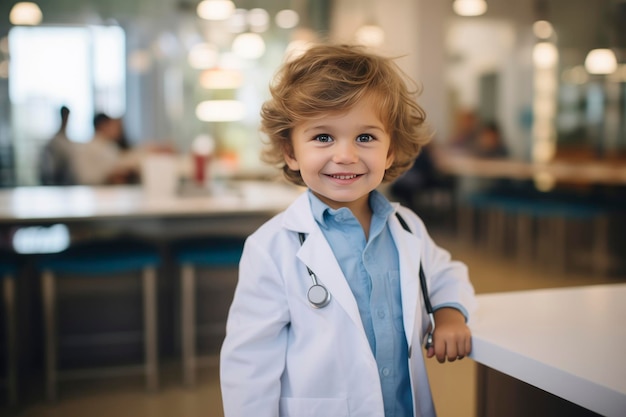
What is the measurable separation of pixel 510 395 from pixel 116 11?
6976mm

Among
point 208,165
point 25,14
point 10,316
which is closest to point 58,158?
point 25,14

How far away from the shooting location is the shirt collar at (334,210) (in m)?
1.11

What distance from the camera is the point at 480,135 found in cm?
746

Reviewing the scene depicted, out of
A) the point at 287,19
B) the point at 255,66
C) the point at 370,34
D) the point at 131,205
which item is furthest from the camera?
the point at 287,19

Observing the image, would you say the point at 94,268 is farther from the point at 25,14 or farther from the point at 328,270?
the point at 25,14

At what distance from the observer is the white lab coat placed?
1015mm

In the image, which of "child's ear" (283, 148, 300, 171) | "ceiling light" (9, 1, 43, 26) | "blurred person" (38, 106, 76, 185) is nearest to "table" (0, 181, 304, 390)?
"child's ear" (283, 148, 300, 171)

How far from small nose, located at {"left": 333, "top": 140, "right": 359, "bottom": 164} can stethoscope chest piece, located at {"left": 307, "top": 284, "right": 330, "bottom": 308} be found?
0.20 meters

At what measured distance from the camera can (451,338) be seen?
103 centimetres

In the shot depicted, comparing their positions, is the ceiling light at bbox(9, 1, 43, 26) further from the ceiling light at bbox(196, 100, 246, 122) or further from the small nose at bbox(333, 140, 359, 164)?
the small nose at bbox(333, 140, 359, 164)

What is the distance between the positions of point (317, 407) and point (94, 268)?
1.82m

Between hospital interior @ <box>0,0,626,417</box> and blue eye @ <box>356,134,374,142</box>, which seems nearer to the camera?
blue eye @ <box>356,134,374,142</box>

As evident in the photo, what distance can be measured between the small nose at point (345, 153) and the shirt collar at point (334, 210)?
3.8 inches

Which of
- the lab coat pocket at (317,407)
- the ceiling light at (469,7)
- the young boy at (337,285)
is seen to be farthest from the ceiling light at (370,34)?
the lab coat pocket at (317,407)
